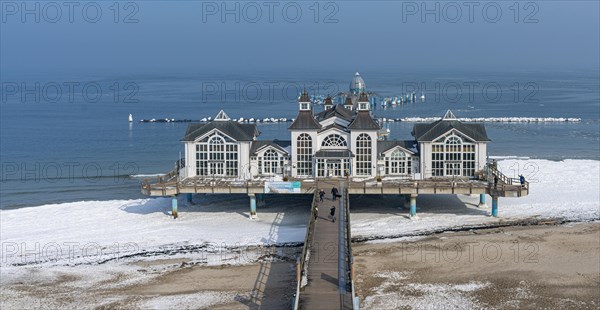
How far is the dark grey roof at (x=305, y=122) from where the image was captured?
4766 cm

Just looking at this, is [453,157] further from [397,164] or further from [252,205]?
[252,205]

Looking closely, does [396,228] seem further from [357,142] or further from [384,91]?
[384,91]

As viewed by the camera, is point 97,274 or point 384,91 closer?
point 97,274

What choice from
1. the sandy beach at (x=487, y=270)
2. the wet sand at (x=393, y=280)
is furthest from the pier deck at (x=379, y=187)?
the wet sand at (x=393, y=280)

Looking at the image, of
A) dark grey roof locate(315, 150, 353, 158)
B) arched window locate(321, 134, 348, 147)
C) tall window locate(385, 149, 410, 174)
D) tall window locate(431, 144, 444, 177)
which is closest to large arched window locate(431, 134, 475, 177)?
tall window locate(431, 144, 444, 177)

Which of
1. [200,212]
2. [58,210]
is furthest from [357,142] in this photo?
[58,210]

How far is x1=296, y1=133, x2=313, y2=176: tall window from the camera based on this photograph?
157ft

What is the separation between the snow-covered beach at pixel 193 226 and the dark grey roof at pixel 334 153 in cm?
304

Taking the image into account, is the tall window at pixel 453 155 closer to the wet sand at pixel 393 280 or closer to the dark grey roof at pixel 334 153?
the dark grey roof at pixel 334 153

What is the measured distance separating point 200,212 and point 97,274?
38.2ft

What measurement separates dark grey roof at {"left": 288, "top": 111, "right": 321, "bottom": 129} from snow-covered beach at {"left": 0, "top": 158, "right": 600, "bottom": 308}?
14.8ft

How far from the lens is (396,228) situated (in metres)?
42.8

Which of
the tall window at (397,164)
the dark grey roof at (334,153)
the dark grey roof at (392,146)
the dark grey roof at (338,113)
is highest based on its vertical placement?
the dark grey roof at (338,113)

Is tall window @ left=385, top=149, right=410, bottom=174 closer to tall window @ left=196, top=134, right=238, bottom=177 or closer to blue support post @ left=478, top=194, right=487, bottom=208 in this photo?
blue support post @ left=478, top=194, right=487, bottom=208
